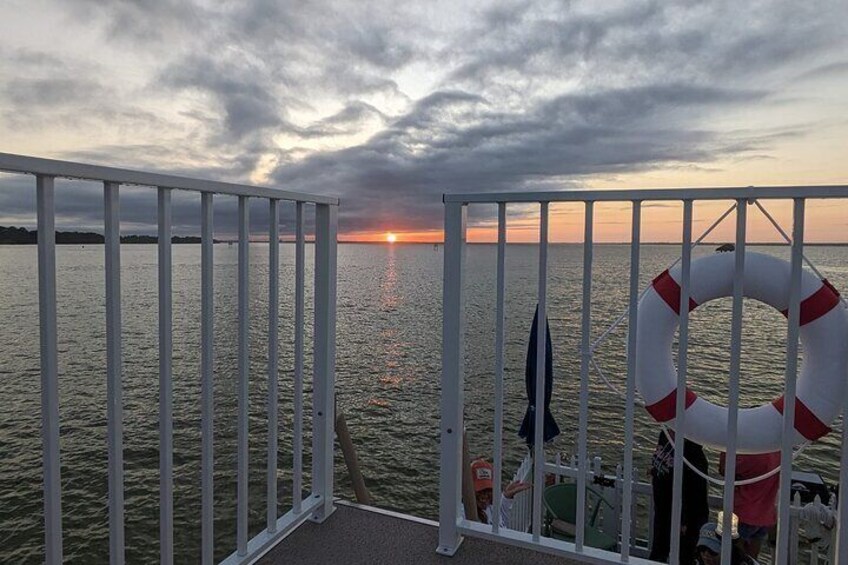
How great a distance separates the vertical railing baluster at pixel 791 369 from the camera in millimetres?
1378

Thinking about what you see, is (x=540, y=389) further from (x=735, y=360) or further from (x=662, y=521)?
(x=662, y=521)

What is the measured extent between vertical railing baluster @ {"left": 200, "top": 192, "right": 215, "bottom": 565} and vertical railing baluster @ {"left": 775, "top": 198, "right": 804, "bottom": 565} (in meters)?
1.59

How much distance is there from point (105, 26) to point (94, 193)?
5890 mm

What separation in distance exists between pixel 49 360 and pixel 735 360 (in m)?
1.73

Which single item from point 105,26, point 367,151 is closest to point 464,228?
point 105,26

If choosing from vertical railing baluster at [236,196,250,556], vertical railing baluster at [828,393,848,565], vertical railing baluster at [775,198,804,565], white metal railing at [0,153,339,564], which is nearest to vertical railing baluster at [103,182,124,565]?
white metal railing at [0,153,339,564]

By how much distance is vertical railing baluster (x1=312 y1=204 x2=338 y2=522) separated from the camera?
1.94 meters

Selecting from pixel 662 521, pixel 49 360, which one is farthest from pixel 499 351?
pixel 662 521

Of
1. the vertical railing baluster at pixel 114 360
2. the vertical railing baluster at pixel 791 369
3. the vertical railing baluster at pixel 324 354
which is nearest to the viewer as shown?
the vertical railing baluster at pixel 114 360

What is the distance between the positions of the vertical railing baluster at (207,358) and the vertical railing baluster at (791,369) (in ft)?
5.22

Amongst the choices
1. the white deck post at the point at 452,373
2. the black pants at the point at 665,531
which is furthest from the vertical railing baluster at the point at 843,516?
the black pants at the point at 665,531

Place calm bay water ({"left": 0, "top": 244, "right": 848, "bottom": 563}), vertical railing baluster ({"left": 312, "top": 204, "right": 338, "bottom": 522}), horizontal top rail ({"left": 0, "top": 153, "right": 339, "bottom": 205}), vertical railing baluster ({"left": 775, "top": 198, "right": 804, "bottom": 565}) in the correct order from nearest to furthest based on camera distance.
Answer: horizontal top rail ({"left": 0, "top": 153, "right": 339, "bottom": 205}), vertical railing baluster ({"left": 775, "top": 198, "right": 804, "bottom": 565}), vertical railing baluster ({"left": 312, "top": 204, "right": 338, "bottom": 522}), calm bay water ({"left": 0, "top": 244, "right": 848, "bottom": 563})

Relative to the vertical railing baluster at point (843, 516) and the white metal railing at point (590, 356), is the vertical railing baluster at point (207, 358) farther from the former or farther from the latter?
the vertical railing baluster at point (843, 516)

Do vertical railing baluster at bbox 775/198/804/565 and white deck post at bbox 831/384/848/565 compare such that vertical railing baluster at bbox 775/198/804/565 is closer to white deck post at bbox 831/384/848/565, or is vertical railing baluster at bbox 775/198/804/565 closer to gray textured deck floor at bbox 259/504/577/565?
white deck post at bbox 831/384/848/565
